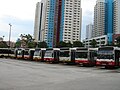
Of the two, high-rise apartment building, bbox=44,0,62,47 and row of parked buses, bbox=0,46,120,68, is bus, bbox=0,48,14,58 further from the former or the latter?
high-rise apartment building, bbox=44,0,62,47

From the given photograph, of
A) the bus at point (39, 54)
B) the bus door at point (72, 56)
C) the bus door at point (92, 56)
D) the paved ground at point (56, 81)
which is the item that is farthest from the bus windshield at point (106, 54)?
the bus at point (39, 54)

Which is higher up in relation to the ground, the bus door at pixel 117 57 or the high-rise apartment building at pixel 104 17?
the high-rise apartment building at pixel 104 17

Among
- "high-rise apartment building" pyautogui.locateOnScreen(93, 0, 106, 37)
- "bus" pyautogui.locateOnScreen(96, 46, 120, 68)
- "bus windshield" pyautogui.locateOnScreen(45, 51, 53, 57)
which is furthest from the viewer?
"high-rise apartment building" pyautogui.locateOnScreen(93, 0, 106, 37)

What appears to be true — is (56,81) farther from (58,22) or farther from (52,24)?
(58,22)

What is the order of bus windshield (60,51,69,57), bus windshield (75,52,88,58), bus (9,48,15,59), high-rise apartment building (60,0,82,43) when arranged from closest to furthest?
1. bus windshield (75,52,88,58)
2. bus windshield (60,51,69,57)
3. bus (9,48,15,59)
4. high-rise apartment building (60,0,82,43)

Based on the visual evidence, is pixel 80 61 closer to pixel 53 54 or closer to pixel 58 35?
pixel 53 54

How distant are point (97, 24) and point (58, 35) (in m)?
30.9

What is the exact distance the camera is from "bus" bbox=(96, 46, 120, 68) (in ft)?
95.8

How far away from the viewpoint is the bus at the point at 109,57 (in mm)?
29188

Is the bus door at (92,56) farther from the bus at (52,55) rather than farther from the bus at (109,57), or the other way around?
the bus at (52,55)

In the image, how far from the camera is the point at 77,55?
117 ft

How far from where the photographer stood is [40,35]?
452ft

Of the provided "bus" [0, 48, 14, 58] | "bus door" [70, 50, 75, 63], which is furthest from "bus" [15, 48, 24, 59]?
"bus door" [70, 50, 75, 63]

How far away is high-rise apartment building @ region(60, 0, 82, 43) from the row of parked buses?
84.0m
